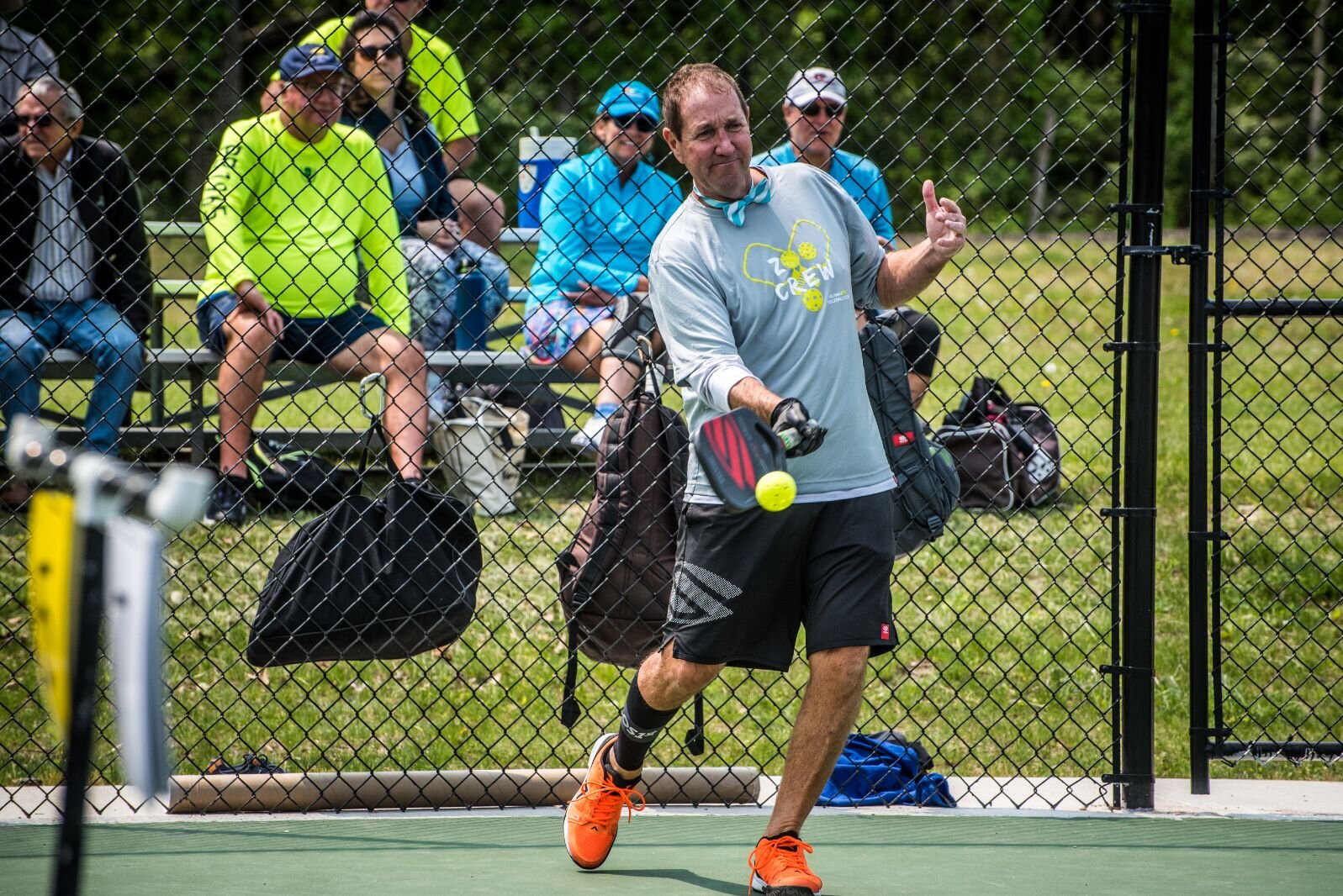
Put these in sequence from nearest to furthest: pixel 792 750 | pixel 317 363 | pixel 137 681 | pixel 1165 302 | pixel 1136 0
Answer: pixel 137 681 < pixel 792 750 < pixel 1136 0 < pixel 317 363 < pixel 1165 302

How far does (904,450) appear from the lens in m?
3.59

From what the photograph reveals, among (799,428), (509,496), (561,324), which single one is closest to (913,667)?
(509,496)

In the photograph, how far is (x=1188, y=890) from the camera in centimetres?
302

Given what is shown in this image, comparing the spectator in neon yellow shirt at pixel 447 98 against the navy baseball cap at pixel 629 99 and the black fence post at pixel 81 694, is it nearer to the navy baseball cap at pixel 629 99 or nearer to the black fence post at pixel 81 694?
the navy baseball cap at pixel 629 99

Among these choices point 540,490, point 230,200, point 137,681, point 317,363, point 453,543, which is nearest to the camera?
point 137,681

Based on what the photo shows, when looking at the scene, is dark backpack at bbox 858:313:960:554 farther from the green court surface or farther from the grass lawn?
the green court surface

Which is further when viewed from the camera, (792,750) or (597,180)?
(597,180)

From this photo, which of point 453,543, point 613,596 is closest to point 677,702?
point 613,596

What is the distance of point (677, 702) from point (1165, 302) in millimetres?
9632

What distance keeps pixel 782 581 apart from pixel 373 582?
4.14ft

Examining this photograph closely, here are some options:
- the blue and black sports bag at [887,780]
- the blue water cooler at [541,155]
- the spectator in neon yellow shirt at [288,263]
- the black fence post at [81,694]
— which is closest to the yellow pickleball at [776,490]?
the black fence post at [81,694]

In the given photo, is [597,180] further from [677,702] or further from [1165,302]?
[1165,302]

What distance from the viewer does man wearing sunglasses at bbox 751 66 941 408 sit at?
4.53 metres

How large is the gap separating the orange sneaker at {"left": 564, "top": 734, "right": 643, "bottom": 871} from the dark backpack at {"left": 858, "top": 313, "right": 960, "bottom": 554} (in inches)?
37.9
